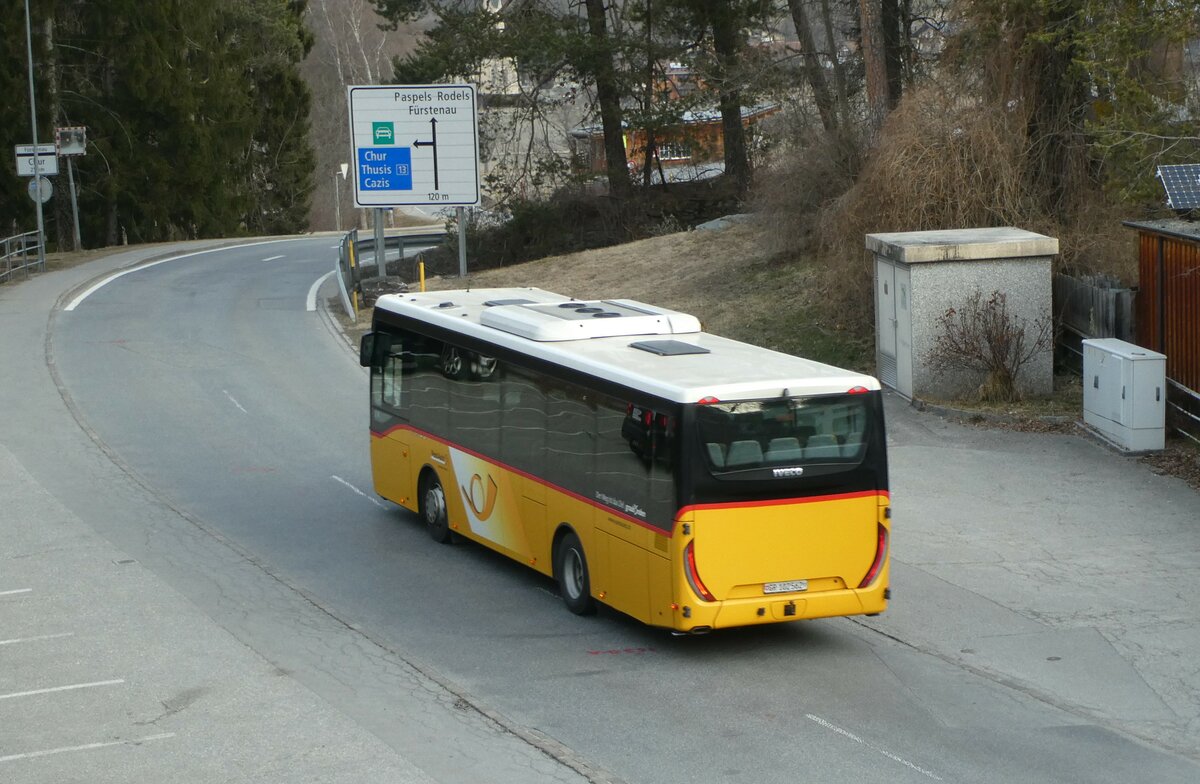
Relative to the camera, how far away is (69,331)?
1188 inches

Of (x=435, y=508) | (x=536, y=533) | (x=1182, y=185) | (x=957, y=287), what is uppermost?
(x=1182, y=185)

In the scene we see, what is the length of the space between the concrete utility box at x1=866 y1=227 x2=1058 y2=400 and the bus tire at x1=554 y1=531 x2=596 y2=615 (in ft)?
32.8

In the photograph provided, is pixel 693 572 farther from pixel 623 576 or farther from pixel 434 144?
pixel 434 144

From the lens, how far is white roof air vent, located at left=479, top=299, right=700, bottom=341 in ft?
46.5

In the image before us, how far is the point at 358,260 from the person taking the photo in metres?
37.9

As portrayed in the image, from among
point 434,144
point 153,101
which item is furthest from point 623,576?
point 153,101

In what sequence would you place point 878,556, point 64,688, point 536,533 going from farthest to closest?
point 536,533 → point 878,556 → point 64,688

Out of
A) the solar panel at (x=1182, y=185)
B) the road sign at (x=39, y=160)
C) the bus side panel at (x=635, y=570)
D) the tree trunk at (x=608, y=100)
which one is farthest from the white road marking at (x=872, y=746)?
the road sign at (x=39, y=160)

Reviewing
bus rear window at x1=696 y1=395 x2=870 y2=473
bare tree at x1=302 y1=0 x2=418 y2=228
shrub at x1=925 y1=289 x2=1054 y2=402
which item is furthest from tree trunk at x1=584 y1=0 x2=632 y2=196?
bare tree at x1=302 y1=0 x2=418 y2=228

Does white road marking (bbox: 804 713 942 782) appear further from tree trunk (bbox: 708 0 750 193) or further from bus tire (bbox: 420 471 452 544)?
tree trunk (bbox: 708 0 750 193)

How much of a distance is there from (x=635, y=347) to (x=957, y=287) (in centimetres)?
979

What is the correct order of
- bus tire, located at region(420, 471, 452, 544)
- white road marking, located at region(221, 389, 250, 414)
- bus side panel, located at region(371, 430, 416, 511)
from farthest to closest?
1. white road marking, located at region(221, 389, 250, 414)
2. bus side panel, located at region(371, 430, 416, 511)
3. bus tire, located at region(420, 471, 452, 544)

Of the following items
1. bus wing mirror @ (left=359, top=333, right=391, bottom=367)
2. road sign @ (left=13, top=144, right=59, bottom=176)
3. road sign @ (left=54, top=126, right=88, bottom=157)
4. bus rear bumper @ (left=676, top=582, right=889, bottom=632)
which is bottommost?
bus rear bumper @ (left=676, top=582, right=889, bottom=632)

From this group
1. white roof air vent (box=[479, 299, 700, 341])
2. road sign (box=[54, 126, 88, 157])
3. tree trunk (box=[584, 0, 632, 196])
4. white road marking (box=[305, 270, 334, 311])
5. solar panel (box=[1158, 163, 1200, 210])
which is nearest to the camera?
white roof air vent (box=[479, 299, 700, 341])
